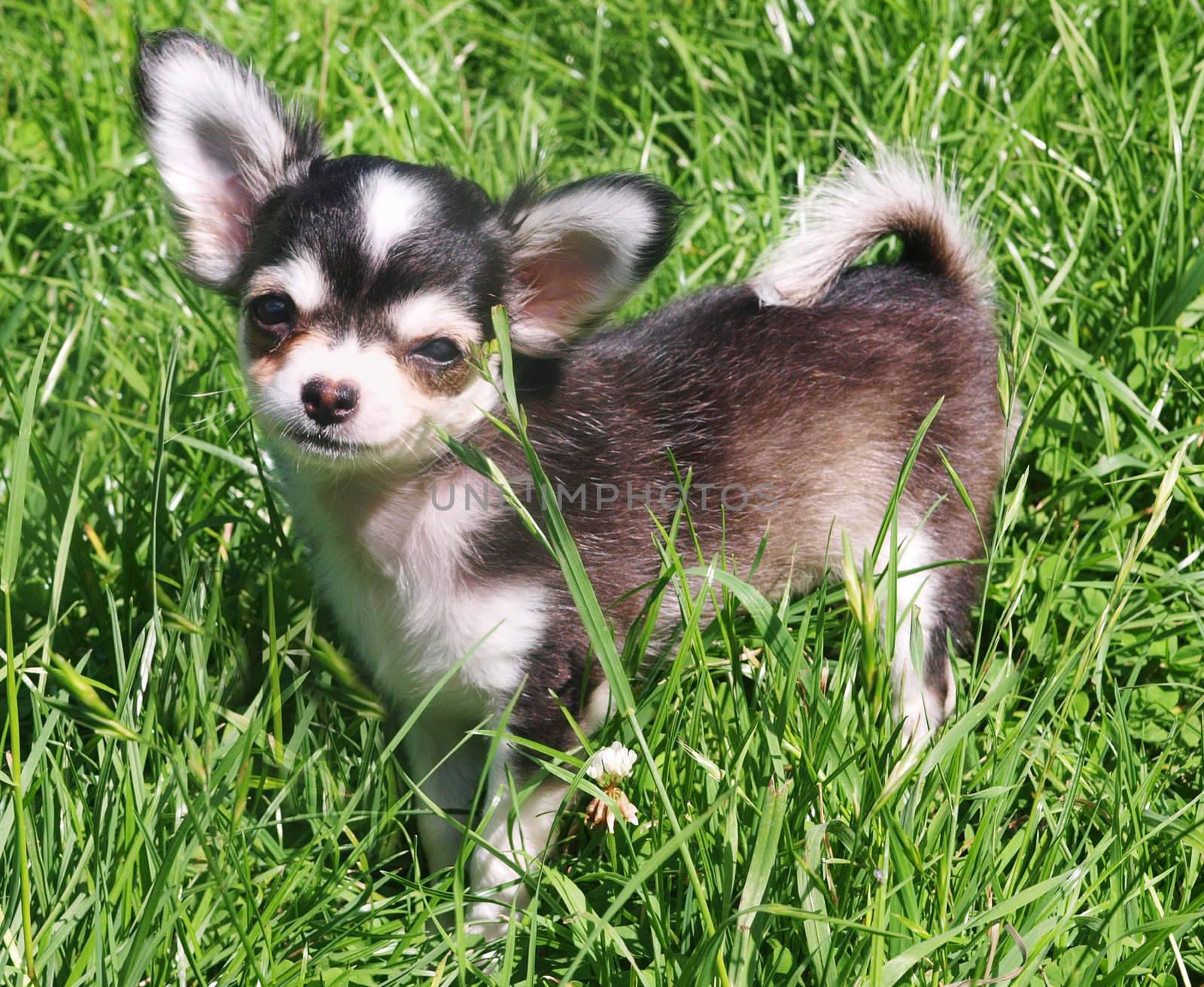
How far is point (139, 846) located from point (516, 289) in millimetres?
1250

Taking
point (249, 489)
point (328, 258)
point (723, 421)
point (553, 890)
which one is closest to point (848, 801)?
point (553, 890)

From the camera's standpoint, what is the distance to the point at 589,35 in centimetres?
505

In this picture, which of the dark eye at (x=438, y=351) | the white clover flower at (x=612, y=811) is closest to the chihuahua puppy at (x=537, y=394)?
the dark eye at (x=438, y=351)

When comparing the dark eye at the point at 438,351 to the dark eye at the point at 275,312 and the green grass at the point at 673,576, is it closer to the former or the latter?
the dark eye at the point at 275,312

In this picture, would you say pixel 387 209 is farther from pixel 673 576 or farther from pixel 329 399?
pixel 673 576

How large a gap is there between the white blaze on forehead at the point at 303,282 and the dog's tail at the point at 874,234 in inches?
47.1

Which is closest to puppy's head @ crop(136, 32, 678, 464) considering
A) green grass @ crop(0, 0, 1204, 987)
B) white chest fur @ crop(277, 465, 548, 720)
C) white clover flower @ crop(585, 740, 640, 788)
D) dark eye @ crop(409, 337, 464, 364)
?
dark eye @ crop(409, 337, 464, 364)

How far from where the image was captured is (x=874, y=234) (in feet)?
10.4

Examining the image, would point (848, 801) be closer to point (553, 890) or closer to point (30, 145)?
point (553, 890)

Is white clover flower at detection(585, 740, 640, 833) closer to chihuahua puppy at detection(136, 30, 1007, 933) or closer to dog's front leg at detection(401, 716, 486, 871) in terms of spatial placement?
chihuahua puppy at detection(136, 30, 1007, 933)

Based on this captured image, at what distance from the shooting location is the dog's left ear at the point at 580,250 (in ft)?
7.94

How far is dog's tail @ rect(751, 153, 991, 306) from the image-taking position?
314 cm

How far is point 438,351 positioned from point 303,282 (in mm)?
276

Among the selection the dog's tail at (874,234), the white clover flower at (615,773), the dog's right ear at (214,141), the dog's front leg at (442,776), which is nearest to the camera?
the white clover flower at (615,773)
